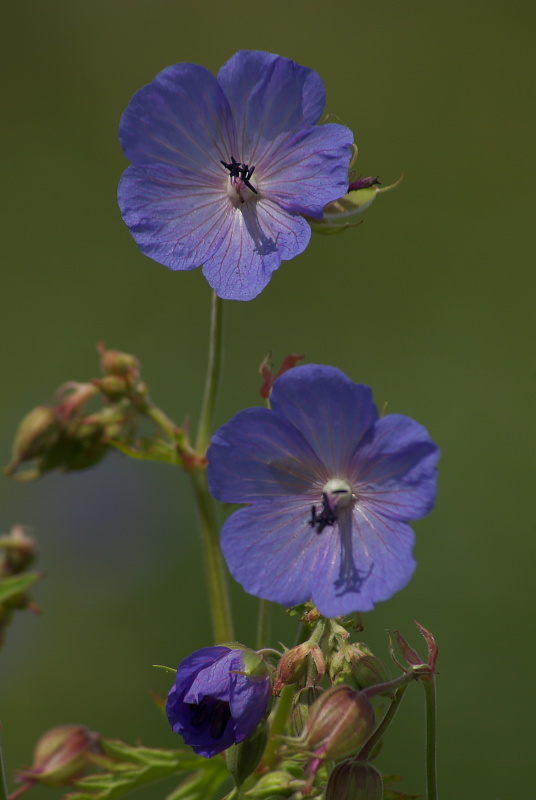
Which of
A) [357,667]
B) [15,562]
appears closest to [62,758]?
[15,562]

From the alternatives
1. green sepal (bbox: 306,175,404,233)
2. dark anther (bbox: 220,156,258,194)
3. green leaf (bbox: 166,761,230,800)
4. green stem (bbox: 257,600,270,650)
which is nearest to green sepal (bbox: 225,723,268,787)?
green stem (bbox: 257,600,270,650)

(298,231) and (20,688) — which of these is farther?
(20,688)

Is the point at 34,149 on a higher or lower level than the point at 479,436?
higher

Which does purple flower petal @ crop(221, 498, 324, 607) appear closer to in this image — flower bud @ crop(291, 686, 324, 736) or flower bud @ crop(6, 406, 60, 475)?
flower bud @ crop(291, 686, 324, 736)

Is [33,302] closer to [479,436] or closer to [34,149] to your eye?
[34,149]

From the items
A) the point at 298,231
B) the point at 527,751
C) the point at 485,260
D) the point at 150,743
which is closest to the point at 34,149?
the point at 485,260
